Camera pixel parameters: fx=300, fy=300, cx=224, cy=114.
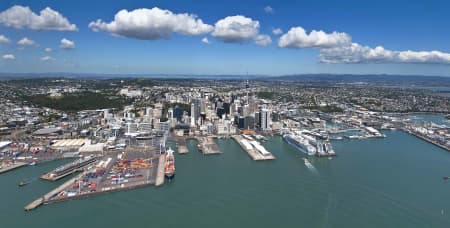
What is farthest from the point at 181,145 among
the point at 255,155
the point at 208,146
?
the point at 255,155

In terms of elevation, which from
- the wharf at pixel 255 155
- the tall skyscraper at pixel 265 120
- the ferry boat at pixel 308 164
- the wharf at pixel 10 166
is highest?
the tall skyscraper at pixel 265 120

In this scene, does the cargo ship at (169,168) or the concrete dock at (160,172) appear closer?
the concrete dock at (160,172)

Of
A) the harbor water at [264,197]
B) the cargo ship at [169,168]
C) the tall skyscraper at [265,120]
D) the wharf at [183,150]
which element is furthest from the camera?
the tall skyscraper at [265,120]

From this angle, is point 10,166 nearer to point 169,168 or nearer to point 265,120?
point 169,168

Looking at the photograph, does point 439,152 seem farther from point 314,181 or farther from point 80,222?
point 80,222

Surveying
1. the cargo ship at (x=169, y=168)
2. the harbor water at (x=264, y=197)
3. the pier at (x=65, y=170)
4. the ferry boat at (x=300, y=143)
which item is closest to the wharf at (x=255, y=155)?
the harbor water at (x=264, y=197)

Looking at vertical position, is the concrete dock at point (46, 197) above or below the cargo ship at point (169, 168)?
below

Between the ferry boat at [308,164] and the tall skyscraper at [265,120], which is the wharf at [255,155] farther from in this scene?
the tall skyscraper at [265,120]

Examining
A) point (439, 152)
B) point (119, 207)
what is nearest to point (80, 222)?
point (119, 207)
